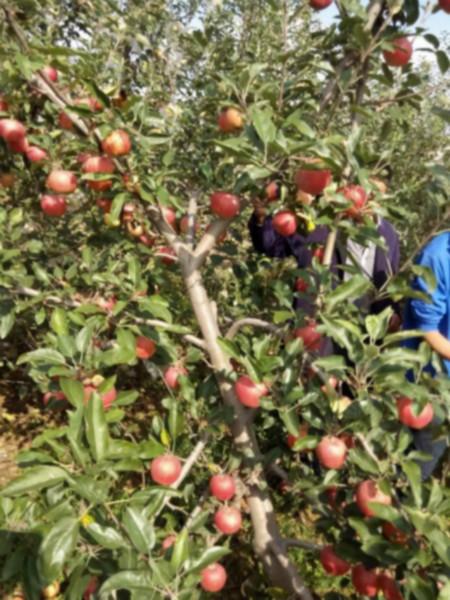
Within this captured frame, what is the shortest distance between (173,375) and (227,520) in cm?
47

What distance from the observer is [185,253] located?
5.50 feet

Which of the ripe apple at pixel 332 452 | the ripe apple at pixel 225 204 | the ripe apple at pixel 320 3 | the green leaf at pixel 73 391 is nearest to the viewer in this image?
the green leaf at pixel 73 391

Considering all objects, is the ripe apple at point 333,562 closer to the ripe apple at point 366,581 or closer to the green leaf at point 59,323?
the ripe apple at point 366,581

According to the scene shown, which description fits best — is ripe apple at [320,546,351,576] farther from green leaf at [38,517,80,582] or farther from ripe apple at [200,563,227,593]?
green leaf at [38,517,80,582]

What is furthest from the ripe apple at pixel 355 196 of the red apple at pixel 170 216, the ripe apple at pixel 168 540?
the ripe apple at pixel 168 540

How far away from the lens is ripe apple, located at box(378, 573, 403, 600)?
1297 mm

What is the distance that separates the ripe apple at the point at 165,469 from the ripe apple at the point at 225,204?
72 centimetres

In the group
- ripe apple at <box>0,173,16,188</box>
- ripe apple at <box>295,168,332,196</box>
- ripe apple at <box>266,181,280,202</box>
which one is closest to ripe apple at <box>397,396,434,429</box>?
ripe apple at <box>295,168,332,196</box>

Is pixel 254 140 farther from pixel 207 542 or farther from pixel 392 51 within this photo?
pixel 207 542

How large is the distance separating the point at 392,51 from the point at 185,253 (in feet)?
2.63

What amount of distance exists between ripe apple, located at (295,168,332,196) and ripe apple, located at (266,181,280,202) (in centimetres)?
16

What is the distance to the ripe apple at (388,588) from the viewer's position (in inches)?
51.1

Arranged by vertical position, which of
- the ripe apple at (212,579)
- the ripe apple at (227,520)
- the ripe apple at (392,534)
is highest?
the ripe apple at (392,534)

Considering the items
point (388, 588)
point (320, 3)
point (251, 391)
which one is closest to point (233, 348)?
point (251, 391)
